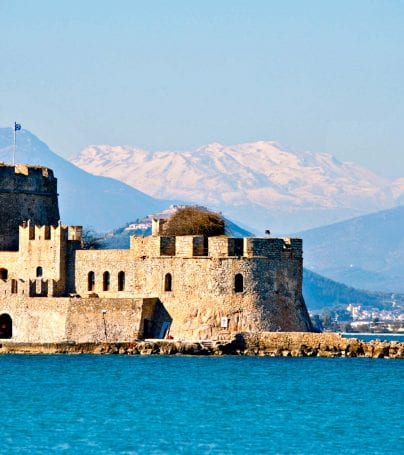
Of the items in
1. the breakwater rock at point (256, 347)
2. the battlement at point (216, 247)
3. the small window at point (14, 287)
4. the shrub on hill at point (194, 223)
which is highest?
the shrub on hill at point (194, 223)

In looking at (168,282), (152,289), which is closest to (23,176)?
(152,289)

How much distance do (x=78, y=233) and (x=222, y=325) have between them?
816 centimetres

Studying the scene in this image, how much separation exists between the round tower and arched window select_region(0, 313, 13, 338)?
430cm

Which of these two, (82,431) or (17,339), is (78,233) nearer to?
(17,339)

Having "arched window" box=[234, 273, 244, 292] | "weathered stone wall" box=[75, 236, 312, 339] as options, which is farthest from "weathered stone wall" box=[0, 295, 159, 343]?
"arched window" box=[234, 273, 244, 292]

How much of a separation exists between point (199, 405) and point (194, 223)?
18.1 meters

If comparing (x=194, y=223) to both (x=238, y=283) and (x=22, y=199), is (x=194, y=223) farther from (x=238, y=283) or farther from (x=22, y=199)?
(x=22, y=199)

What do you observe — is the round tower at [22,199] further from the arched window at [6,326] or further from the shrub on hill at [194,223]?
the shrub on hill at [194,223]

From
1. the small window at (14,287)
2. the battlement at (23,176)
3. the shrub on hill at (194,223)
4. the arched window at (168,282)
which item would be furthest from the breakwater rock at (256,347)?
the battlement at (23,176)

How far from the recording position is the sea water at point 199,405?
1716 inches

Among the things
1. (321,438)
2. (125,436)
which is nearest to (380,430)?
(321,438)

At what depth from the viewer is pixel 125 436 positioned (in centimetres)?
4441

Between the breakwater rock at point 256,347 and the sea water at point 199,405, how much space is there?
330 millimetres

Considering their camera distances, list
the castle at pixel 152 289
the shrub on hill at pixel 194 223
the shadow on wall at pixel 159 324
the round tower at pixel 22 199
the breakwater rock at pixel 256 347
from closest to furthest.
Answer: the breakwater rock at pixel 256 347 < the castle at pixel 152 289 < the shadow on wall at pixel 159 324 < the shrub on hill at pixel 194 223 < the round tower at pixel 22 199
